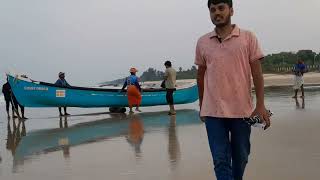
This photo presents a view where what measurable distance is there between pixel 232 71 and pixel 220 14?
1.51 ft

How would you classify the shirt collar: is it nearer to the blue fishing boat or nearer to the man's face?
the man's face

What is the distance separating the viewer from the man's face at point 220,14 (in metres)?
3.72

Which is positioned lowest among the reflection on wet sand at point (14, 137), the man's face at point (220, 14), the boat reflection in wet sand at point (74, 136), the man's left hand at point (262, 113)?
the reflection on wet sand at point (14, 137)

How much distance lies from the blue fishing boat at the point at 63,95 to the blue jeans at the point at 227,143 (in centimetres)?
1155

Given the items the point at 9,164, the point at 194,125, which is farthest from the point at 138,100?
the point at 9,164

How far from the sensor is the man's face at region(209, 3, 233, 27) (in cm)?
372

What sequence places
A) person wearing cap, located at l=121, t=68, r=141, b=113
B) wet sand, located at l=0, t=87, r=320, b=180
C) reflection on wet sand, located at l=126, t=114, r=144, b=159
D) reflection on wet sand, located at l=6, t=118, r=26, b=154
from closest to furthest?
wet sand, located at l=0, t=87, r=320, b=180 < reflection on wet sand, located at l=126, t=114, r=144, b=159 < reflection on wet sand, located at l=6, t=118, r=26, b=154 < person wearing cap, located at l=121, t=68, r=141, b=113

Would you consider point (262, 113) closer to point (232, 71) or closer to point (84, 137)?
point (232, 71)

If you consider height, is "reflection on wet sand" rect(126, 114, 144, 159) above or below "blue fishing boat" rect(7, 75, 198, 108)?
below

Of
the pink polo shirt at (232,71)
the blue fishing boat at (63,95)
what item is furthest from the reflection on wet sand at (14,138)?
the pink polo shirt at (232,71)

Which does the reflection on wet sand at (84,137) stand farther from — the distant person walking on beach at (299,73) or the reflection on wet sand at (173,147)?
the distant person walking on beach at (299,73)

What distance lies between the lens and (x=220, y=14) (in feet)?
12.2

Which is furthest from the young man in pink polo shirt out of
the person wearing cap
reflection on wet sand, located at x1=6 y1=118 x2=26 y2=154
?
the person wearing cap

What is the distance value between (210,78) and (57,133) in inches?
280
